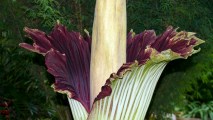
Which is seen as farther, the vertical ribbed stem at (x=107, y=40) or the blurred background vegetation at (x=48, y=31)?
the blurred background vegetation at (x=48, y=31)

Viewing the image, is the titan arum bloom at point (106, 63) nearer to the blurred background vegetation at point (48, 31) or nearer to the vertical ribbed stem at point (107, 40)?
the vertical ribbed stem at point (107, 40)

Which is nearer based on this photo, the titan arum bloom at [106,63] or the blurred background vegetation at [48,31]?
the titan arum bloom at [106,63]

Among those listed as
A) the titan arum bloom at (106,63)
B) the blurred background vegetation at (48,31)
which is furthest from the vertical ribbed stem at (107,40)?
the blurred background vegetation at (48,31)

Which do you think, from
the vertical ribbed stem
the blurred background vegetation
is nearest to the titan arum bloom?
the vertical ribbed stem

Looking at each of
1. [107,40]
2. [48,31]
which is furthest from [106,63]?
→ [48,31]

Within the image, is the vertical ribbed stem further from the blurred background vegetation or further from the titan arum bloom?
the blurred background vegetation

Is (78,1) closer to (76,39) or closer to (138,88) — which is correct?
(76,39)

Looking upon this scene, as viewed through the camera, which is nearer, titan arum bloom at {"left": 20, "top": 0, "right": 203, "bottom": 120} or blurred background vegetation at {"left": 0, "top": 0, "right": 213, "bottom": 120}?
titan arum bloom at {"left": 20, "top": 0, "right": 203, "bottom": 120}
